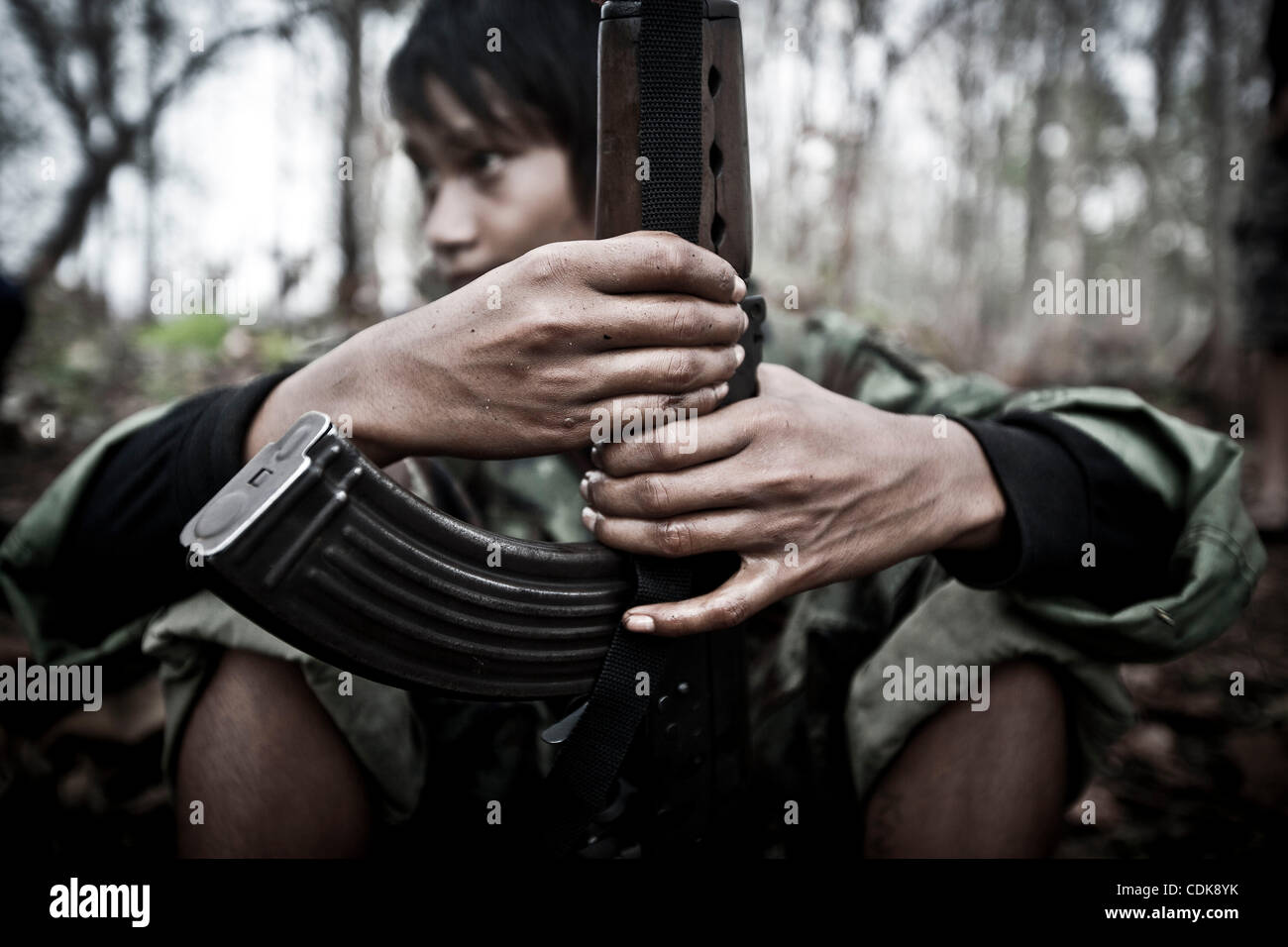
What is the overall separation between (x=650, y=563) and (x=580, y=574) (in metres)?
0.11

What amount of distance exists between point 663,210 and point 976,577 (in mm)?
724

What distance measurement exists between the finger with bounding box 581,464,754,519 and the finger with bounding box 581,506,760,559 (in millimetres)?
11

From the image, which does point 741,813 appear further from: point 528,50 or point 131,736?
point 528,50

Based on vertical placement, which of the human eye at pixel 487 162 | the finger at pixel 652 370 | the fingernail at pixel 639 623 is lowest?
the fingernail at pixel 639 623

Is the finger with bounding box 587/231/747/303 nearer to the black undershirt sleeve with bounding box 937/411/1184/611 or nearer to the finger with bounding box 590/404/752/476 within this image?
the finger with bounding box 590/404/752/476

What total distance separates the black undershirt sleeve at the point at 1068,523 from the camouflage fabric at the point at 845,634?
0.04 meters

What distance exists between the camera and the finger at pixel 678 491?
1.03 metres

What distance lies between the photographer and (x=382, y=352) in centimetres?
106

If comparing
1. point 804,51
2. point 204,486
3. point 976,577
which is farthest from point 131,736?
point 804,51

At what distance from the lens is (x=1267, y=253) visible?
3596 millimetres

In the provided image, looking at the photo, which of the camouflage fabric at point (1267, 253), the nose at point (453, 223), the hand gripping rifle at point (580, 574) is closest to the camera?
the hand gripping rifle at point (580, 574)

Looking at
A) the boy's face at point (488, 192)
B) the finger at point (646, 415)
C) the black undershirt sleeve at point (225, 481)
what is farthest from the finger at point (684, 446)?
the boy's face at point (488, 192)

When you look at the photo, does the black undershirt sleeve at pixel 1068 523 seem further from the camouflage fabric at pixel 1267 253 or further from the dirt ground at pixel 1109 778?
the camouflage fabric at pixel 1267 253

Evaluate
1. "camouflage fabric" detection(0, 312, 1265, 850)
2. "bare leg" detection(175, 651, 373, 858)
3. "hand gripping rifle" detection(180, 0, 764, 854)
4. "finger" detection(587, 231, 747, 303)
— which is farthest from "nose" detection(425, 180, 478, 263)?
"bare leg" detection(175, 651, 373, 858)
